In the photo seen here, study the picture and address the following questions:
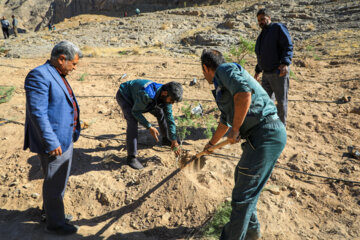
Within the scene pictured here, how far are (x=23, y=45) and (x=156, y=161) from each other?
11.8 meters

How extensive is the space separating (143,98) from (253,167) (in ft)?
4.82

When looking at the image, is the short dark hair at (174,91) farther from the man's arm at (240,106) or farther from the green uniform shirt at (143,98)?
the man's arm at (240,106)

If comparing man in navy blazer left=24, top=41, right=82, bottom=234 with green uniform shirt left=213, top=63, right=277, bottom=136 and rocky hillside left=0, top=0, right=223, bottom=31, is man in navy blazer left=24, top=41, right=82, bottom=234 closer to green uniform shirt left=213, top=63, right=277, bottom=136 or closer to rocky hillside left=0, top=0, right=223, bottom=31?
green uniform shirt left=213, top=63, right=277, bottom=136

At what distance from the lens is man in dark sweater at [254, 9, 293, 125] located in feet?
11.7

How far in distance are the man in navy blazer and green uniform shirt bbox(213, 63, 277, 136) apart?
1.25m

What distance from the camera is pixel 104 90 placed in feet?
20.9

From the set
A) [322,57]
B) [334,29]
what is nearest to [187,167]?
[322,57]

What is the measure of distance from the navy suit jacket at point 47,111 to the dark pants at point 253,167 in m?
1.47

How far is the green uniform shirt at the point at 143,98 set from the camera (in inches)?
115

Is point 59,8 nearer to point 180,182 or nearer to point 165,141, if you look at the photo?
point 165,141

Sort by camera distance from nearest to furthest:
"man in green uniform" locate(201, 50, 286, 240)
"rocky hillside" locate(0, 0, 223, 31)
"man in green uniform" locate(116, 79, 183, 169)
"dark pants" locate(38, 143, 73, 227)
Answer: "man in green uniform" locate(201, 50, 286, 240)
"dark pants" locate(38, 143, 73, 227)
"man in green uniform" locate(116, 79, 183, 169)
"rocky hillside" locate(0, 0, 223, 31)

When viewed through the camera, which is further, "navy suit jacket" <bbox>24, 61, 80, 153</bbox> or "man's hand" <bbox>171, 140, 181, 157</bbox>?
"man's hand" <bbox>171, 140, 181, 157</bbox>

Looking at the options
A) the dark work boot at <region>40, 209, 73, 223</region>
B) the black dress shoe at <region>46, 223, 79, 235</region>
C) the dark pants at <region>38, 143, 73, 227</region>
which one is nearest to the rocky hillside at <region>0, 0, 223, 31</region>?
the dark work boot at <region>40, 209, 73, 223</region>

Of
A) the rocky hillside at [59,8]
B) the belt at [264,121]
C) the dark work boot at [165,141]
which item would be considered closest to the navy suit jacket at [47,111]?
the belt at [264,121]
